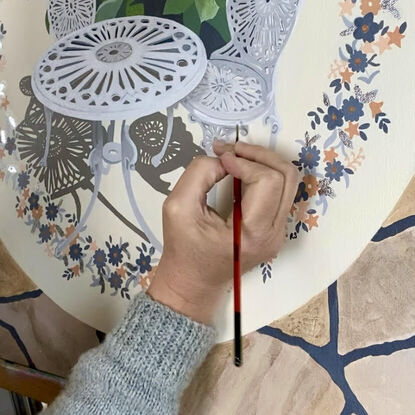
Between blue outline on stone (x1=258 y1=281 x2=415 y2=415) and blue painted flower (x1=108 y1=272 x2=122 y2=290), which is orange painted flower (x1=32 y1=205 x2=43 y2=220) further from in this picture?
blue outline on stone (x1=258 y1=281 x2=415 y2=415)

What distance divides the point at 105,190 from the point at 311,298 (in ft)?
1.00

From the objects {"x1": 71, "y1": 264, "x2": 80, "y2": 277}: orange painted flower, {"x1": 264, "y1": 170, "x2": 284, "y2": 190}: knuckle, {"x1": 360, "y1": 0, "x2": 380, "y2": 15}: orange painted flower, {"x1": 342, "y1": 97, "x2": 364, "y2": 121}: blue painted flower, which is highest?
{"x1": 360, "y1": 0, "x2": 380, "y2": 15}: orange painted flower

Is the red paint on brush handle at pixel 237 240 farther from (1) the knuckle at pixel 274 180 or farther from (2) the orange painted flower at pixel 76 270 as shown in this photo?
(2) the orange painted flower at pixel 76 270

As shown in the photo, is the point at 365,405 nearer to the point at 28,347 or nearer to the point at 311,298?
the point at 311,298

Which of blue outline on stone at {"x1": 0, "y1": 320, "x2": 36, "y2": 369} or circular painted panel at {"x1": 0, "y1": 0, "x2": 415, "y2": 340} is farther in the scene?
blue outline on stone at {"x1": 0, "y1": 320, "x2": 36, "y2": 369}

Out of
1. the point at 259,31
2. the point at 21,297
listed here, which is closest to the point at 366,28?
the point at 259,31

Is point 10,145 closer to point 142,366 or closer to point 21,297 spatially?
point 21,297

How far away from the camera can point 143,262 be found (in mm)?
728

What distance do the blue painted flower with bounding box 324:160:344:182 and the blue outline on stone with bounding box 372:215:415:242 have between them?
70 millimetres

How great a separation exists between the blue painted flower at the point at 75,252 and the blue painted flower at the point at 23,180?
0.12 m

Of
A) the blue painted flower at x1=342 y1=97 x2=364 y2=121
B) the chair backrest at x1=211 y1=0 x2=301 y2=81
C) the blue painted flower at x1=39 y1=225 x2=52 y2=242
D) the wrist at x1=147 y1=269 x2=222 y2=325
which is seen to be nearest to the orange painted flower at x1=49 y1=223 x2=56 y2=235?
the blue painted flower at x1=39 y1=225 x2=52 y2=242

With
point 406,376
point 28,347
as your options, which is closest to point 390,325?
point 406,376

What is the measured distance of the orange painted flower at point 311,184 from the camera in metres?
0.61

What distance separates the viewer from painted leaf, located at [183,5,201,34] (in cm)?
70
